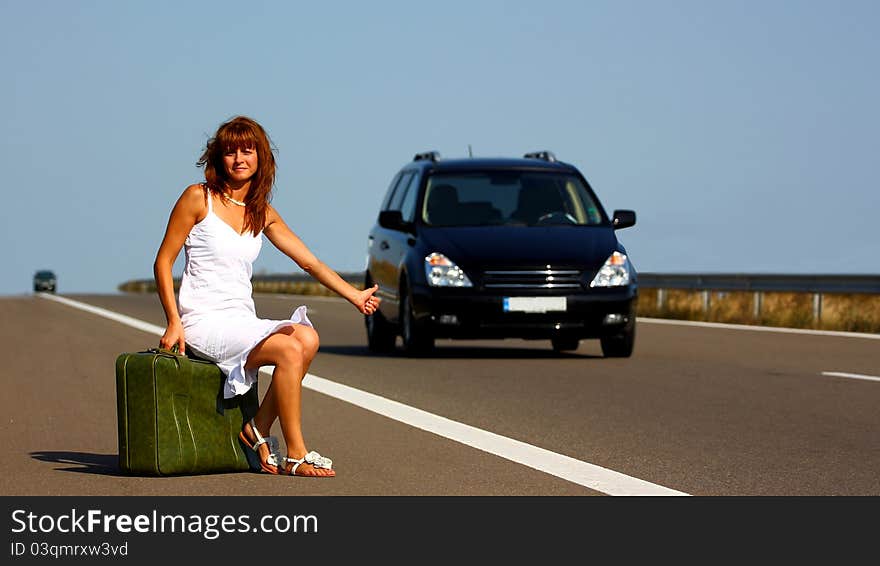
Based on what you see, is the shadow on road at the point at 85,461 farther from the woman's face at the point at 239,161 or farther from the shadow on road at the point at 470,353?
the shadow on road at the point at 470,353

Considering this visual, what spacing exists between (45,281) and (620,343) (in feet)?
293

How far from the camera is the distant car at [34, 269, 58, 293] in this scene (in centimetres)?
10131

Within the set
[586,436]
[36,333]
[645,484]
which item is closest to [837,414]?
[586,436]

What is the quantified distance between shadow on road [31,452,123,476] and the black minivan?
7.67 meters

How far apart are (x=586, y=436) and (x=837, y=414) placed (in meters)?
2.21

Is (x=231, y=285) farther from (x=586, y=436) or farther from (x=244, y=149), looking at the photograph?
(x=586, y=436)

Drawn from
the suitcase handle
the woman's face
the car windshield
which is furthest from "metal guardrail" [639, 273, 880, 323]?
Answer: the suitcase handle

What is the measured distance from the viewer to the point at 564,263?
16.6 meters

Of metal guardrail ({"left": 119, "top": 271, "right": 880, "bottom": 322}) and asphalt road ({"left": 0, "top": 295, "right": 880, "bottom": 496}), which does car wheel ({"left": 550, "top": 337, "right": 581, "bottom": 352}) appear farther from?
metal guardrail ({"left": 119, "top": 271, "right": 880, "bottom": 322})

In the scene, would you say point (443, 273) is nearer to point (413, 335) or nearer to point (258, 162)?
point (413, 335)

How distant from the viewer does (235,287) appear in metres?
8.25

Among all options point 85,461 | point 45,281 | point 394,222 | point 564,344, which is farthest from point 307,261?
point 45,281

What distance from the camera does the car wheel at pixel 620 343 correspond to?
55.7 feet

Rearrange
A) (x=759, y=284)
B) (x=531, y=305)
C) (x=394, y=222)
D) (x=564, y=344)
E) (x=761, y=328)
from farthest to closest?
1. (x=759, y=284)
2. (x=761, y=328)
3. (x=564, y=344)
4. (x=394, y=222)
5. (x=531, y=305)
